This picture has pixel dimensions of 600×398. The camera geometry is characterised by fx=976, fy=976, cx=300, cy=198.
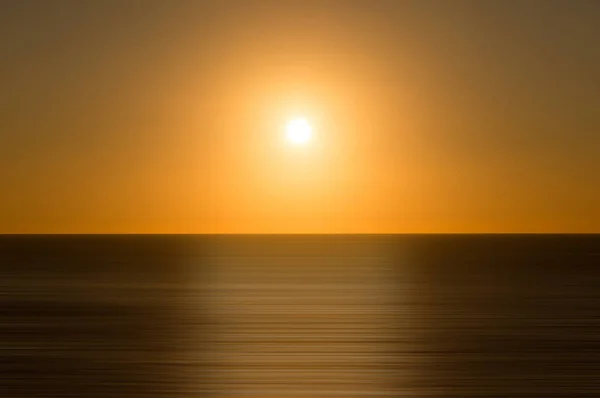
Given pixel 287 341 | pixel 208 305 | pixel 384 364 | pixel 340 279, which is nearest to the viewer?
pixel 384 364

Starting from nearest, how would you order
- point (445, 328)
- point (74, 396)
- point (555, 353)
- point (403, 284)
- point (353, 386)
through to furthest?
point (74, 396) < point (353, 386) < point (555, 353) < point (445, 328) < point (403, 284)

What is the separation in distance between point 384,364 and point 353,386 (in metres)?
1.31

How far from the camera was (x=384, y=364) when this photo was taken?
9828 mm

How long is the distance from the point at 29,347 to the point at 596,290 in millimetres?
13010

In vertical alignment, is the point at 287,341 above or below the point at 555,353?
above

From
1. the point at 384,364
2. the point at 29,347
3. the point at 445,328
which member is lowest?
the point at 384,364

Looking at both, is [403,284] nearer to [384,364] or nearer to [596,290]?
[596,290]

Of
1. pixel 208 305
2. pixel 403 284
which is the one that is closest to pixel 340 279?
pixel 403 284

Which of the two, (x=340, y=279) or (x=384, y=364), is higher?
(x=340, y=279)

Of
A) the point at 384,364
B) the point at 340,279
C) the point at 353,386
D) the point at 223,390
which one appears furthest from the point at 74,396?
the point at 340,279

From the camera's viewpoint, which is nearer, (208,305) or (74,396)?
(74,396)

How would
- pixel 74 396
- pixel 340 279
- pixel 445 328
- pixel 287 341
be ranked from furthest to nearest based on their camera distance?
pixel 340 279 < pixel 445 328 < pixel 287 341 < pixel 74 396

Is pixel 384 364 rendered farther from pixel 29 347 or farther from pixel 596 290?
pixel 596 290

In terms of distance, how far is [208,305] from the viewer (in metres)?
15.9
